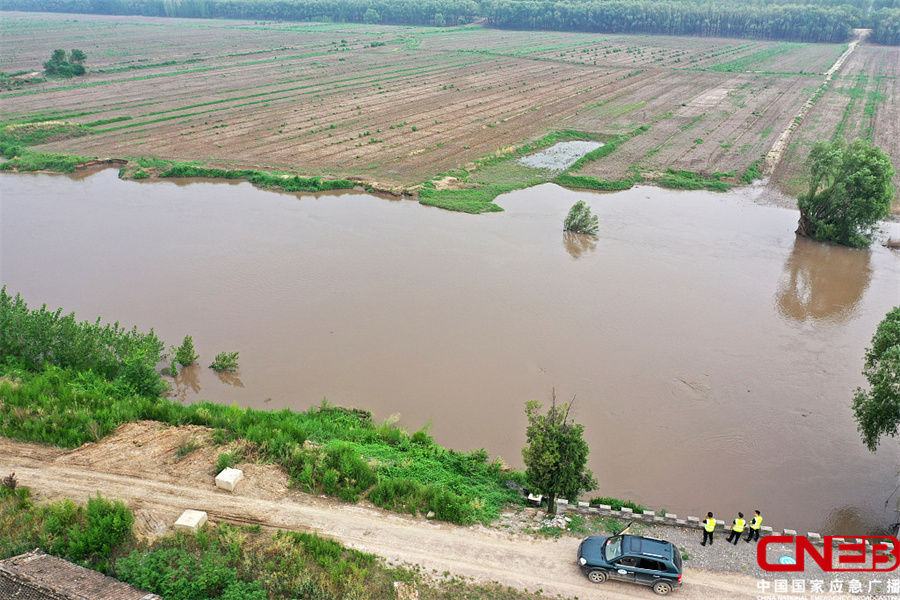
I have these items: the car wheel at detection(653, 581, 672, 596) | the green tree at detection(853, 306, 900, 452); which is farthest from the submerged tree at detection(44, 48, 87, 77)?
the green tree at detection(853, 306, 900, 452)

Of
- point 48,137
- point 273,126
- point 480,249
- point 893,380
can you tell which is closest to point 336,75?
point 273,126

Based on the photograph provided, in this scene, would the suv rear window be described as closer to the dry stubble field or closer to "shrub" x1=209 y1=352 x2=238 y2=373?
"shrub" x1=209 y1=352 x2=238 y2=373

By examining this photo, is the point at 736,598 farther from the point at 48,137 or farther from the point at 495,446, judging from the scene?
the point at 48,137

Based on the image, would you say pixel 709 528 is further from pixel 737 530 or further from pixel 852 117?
pixel 852 117

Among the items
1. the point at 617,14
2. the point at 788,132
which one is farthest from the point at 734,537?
the point at 617,14

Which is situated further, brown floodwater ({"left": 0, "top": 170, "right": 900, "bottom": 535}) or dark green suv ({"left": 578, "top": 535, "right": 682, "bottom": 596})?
brown floodwater ({"left": 0, "top": 170, "right": 900, "bottom": 535})

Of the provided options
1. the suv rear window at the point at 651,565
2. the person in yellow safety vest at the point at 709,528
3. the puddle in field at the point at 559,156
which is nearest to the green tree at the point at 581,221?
the puddle in field at the point at 559,156
